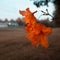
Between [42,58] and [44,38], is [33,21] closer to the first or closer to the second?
[44,38]

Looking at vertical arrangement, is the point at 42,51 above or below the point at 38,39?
below

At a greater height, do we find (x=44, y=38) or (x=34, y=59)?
(x=44, y=38)

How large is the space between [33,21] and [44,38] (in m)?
0.03

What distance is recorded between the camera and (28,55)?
657 centimetres

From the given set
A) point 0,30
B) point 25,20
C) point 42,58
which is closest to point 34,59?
point 42,58

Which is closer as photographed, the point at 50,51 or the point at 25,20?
the point at 25,20

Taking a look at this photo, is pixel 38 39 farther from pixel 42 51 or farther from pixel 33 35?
pixel 42 51

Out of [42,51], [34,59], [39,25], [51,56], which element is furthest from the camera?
[42,51]

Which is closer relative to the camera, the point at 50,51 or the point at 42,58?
the point at 42,58

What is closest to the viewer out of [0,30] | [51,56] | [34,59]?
[34,59]

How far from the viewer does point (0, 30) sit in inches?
501

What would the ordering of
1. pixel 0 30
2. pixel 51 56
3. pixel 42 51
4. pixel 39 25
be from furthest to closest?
1. pixel 0 30
2. pixel 42 51
3. pixel 51 56
4. pixel 39 25

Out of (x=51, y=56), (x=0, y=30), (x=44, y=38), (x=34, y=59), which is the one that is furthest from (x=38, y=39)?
A: (x=0, y=30)

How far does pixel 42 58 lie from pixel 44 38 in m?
5.95
